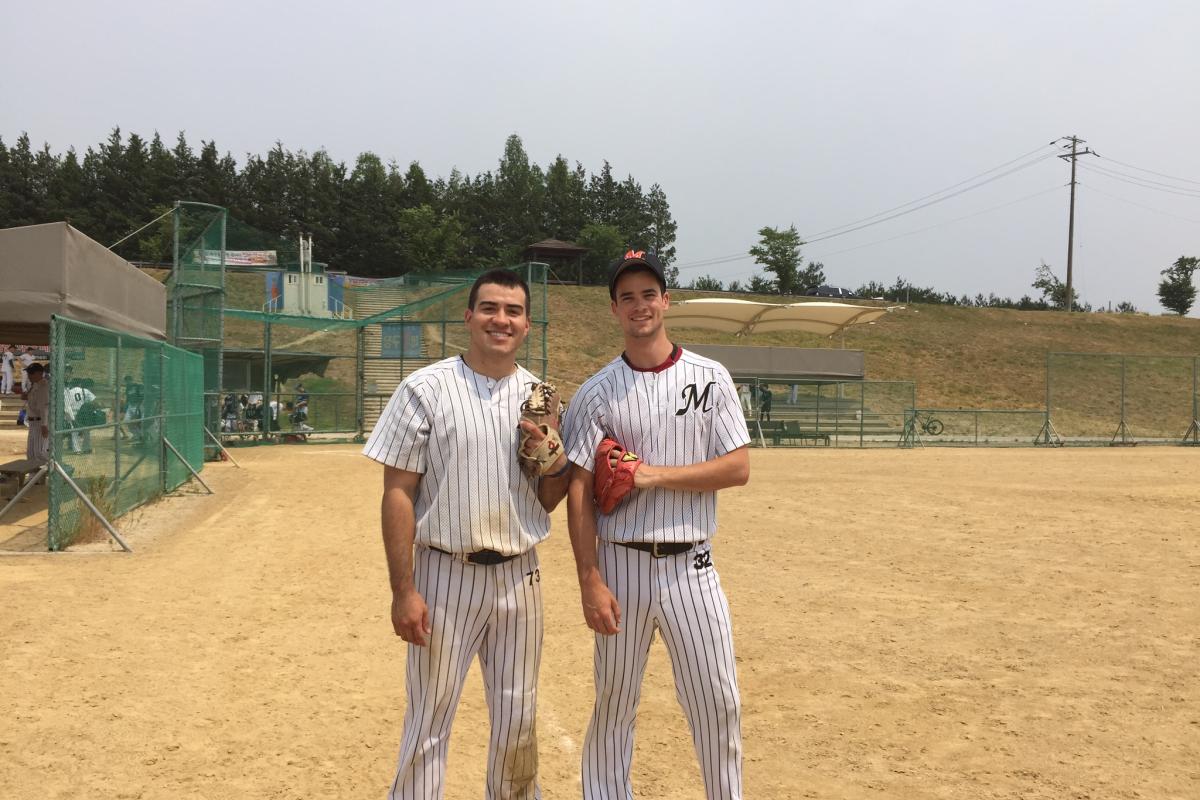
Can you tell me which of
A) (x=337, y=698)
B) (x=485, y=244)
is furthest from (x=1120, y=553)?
(x=485, y=244)

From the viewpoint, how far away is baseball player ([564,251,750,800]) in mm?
2828

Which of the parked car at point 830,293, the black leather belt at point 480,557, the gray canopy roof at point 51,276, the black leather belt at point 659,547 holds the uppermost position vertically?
the parked car at point 830,293

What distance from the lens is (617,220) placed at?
257 feet

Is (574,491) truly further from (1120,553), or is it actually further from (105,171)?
(105,171)

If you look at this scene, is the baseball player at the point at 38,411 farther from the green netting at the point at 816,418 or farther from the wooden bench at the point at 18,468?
the green netting at the point at 816,418

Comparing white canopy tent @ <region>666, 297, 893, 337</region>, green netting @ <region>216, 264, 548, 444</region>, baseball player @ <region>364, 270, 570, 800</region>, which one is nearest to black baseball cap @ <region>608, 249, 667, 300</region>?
A: baseball player @ <region>364, 270, 570, 800</region>

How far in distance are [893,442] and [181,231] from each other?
1961cm

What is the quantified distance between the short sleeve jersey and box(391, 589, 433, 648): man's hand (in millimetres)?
579

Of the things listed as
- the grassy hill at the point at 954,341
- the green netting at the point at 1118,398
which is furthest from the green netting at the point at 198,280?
the green netting at the point at 1118,398

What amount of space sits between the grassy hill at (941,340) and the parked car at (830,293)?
459 cm

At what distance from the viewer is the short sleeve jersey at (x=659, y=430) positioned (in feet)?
9.36

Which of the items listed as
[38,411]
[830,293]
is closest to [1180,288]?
[830,293]

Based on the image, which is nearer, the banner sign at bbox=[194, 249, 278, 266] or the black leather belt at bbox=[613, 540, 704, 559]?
the black leather belt at bbox=[613, 540, 704, 559]

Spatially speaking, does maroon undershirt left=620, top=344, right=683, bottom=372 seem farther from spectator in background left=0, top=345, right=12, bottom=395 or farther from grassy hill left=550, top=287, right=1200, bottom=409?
grassy hill left=550, top=287, right=1200, bottom=409
